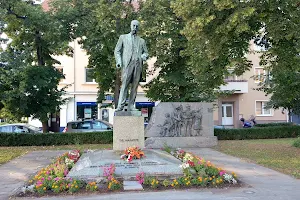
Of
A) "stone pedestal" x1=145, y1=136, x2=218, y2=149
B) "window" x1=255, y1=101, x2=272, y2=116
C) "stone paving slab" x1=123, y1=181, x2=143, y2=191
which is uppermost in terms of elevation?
"window" x1=255, y1=101, x2=272, y2=116

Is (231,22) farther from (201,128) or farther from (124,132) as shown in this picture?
(201,128)

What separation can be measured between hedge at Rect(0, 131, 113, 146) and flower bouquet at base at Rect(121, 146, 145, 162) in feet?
32.5

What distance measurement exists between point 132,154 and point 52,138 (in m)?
11.3

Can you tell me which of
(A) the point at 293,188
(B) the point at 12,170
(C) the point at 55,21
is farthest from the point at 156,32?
(A) the point at 293,188

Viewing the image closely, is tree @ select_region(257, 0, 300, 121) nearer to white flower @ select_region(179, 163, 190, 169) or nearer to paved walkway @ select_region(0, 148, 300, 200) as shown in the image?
→ paved walkway @ select_region(0, 148, 300, 200)

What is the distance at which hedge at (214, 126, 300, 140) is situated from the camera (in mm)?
22000

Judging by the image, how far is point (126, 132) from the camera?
32.8 ft

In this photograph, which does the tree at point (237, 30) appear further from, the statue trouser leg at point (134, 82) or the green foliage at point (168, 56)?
the green foliage at point (168, 56)

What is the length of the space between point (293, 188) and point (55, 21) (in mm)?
15148

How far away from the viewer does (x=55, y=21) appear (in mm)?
18828

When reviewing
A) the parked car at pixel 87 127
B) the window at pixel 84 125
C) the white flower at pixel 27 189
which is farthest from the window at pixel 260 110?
the white flower at pixel 27 189

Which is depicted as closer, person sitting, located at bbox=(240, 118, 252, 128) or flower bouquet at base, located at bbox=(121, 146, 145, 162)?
flower bouquet at base, located at bbox=(121, 146, 145, 162)

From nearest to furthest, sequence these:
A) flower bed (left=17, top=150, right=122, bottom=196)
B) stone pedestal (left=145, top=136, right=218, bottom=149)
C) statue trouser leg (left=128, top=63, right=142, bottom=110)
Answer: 1. flower bed (left=17, top=150, right=122, bottom=196)
2. statue trouser leg (left=128, top=63, right=142, bottom=110)
3. stone pedestal (left=145, top=136, right=218, bottom=149)

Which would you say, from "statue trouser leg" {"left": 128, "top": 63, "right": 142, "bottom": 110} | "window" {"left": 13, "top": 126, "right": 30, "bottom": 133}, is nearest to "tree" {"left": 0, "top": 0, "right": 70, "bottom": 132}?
"window" {"left": 13, "top": 126, "right": 30, "bottom": 133}
